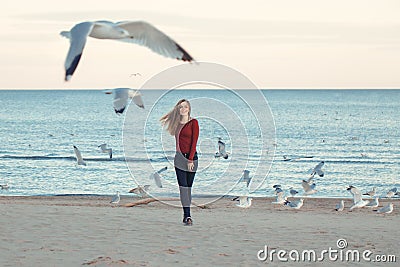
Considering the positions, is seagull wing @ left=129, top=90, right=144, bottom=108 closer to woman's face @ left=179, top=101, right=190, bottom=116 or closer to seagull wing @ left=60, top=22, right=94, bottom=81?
woman's face @ left=179, top=101, right=190, bottom=116

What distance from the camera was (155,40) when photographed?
6.89 meters

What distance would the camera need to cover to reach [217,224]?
988cm

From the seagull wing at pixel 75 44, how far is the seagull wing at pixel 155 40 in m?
0.78

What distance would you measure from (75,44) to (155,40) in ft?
4.81

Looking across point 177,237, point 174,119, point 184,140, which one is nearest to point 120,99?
point 174,119

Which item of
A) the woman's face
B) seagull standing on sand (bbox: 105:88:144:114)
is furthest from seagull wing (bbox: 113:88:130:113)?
the woman's face

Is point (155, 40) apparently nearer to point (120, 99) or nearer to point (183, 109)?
point (183, 109)

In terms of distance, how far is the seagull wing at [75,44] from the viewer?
519 cm

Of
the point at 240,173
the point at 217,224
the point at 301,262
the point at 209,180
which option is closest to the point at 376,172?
the point at 209,180

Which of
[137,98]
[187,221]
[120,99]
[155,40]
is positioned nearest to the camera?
[155,40]

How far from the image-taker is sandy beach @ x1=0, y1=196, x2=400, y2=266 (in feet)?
24.3

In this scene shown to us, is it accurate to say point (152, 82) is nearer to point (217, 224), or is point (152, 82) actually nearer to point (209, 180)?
point (217, 224)

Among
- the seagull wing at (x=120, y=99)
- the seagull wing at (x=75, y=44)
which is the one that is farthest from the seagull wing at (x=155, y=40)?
the seagull wing at (x=120, y=99)

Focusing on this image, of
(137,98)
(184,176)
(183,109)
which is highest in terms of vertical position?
(137,98)
